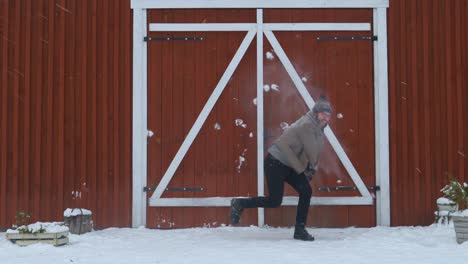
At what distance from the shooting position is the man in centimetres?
607

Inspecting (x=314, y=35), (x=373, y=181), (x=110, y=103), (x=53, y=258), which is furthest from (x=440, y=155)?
(x=53, y=258)

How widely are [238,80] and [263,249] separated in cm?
223

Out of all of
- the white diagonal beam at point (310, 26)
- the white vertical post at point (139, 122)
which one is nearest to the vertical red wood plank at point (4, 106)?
the white vertical post at point (139, 122)

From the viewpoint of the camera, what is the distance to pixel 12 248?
584cm

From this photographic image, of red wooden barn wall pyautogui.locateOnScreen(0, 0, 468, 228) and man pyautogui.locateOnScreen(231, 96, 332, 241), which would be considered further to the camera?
red wooden barn wall pyautogui.locateOnScreen(0, 0, 468, 228)

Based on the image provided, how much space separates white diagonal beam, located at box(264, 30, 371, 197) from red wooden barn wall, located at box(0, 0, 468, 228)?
398 millimetres

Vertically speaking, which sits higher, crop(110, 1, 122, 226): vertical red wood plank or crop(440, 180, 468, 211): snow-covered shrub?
crop(110, 1, 122, 226): vertical red wood plank

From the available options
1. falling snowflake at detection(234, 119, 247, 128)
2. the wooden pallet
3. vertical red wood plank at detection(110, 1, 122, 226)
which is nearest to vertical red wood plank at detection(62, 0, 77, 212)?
vertical red wood plank at detection(110, 1, 122, 226)

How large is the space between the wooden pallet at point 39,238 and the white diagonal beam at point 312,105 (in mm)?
3054

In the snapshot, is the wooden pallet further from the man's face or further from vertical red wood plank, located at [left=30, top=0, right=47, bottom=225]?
the man's face

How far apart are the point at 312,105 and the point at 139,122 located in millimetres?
2018

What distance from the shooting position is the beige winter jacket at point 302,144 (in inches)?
239

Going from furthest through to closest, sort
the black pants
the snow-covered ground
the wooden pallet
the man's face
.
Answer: the black pants
the man's face
the wooden pallet
the snow-covered ground

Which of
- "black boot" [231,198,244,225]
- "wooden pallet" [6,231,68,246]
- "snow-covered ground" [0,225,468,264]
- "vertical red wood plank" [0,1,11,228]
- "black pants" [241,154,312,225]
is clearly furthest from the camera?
"vertical red wood plank" [0,1,11,228]
